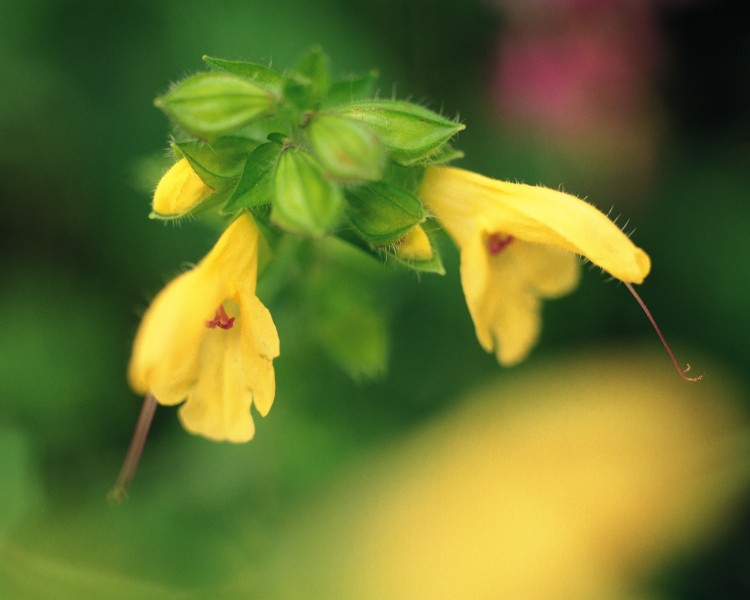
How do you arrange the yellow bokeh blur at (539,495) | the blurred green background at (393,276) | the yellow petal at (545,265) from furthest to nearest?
1. the blurred green background at (393,276)
2. the yellow bokeh blur at (539,495)
3. the yellow petal at (545,265)

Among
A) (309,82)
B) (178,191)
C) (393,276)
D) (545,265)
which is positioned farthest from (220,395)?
(393,276)

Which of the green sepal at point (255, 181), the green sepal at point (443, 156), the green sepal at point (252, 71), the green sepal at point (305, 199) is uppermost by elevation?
the green sepal at point (252, 71)

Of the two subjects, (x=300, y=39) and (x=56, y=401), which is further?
(x=300, y=39)

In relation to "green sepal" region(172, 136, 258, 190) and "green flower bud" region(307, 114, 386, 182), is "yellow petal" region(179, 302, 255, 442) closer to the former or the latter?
"green sepal" region(172, 136, 258, 190)

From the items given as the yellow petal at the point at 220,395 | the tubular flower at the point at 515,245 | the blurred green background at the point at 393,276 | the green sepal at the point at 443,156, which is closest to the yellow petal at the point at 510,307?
the tubular flower at the point at 515,245

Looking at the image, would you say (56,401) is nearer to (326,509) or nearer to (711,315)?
(326,509)

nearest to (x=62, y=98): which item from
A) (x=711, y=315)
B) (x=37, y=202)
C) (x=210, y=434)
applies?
(x=37, y=202)

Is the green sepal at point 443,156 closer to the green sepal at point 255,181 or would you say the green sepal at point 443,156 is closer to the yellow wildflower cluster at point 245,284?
the yellow wildflower cluster at point 245,284

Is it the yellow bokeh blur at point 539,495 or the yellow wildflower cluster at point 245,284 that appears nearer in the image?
the yellow wildflower cluster at point 245,284
